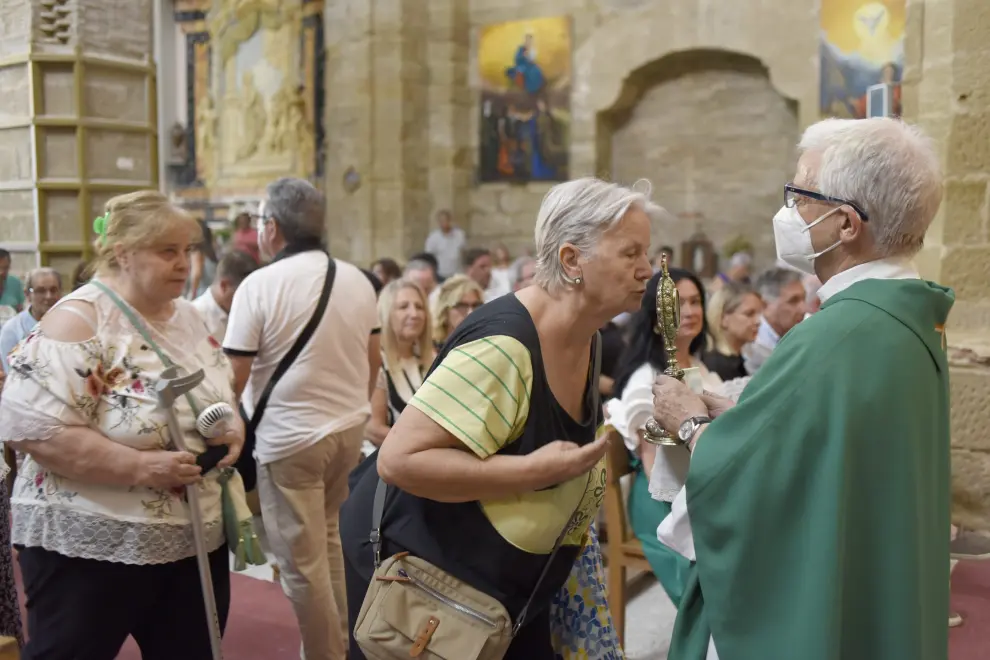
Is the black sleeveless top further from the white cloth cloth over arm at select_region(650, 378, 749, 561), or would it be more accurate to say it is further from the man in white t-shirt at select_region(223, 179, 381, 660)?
the man in white t-shirt at select_region(223, 179, 381, 660)

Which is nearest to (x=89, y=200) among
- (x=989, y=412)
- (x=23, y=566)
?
(x=23, y=566)

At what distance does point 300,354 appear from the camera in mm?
3426

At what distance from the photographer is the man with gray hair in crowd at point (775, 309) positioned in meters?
5.27

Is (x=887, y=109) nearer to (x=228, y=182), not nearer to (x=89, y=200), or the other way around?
(x=89, y=200)

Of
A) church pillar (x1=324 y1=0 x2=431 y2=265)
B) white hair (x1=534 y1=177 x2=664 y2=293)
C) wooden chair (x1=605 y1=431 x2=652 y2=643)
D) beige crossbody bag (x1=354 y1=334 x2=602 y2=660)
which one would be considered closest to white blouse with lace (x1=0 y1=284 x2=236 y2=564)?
beige crossbody bag (x1=354 y1=334 x2=602 y2=660)

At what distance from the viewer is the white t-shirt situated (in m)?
3.39

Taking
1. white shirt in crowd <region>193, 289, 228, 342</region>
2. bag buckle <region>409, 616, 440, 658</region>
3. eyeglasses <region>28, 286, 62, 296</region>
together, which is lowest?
bag buckle <region>409, 616, 440, 658</region>

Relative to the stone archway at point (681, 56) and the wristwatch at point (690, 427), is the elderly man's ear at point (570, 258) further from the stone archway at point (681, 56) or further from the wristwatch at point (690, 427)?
the stone archway at point (681, 56)

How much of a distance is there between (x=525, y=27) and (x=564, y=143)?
1.72 m

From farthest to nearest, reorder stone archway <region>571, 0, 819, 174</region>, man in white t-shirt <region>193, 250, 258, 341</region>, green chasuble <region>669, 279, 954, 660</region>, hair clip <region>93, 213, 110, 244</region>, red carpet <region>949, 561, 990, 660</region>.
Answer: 1. stone archway <region>571, 0, 819, 174</region>
2. man in white t-shirt <region>193, 250, 258, 341</region>
3. red carpet <region>949, 561, 990, 660</region>
4. hair clip <region>93, 213, 110, 244</region>
5. green chasuble <region>669, 279, 954, 660</region>

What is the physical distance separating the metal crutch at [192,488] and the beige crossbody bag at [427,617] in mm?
794

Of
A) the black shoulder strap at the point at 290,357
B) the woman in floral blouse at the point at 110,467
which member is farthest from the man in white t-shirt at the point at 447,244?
the woman in floral blouse at the point at 110,467

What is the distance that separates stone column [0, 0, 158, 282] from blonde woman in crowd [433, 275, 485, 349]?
2713 mm

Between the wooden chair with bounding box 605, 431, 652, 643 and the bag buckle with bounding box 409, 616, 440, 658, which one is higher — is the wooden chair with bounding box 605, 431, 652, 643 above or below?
below
